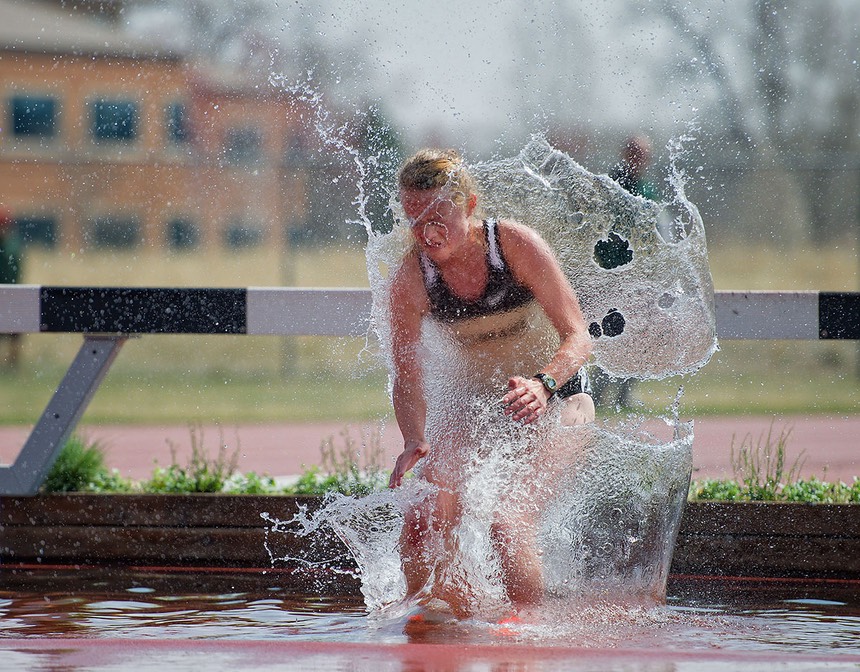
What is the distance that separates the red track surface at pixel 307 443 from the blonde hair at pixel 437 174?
109 inches

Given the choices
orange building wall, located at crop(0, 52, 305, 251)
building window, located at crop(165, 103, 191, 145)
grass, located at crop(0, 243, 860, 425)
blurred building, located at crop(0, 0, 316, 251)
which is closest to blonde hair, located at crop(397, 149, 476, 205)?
grass, located at crop(0, 243, 860, 425)

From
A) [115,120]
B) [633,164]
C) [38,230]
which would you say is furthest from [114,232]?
[633,164]

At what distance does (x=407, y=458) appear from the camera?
3957 millimetres

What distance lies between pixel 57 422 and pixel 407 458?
167cm

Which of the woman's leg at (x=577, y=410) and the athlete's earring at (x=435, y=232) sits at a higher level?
the athlete's earring at (x=435, y=232)

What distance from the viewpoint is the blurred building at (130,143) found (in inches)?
678

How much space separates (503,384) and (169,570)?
1.58 meters

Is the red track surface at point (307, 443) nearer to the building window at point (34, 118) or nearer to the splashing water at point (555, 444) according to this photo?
the splashing water at point (555, 444)

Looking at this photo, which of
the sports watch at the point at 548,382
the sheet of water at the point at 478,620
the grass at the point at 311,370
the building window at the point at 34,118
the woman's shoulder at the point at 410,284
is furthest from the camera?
the building window at the point at 34,118

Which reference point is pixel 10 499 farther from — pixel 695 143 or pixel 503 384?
pixel 695 143

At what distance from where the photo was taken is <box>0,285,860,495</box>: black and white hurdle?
16.2 ft

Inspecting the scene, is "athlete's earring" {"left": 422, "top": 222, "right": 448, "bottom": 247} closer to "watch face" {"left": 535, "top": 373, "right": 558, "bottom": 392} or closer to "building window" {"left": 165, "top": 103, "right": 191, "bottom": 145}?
"watch face" {"left": 535, "top": 373, "right": 558, "bottom": 392}

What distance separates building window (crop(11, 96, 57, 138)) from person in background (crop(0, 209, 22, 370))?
1215cm

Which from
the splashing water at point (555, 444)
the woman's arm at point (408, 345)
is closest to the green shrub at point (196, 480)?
the splashing water at point (555, 444)
